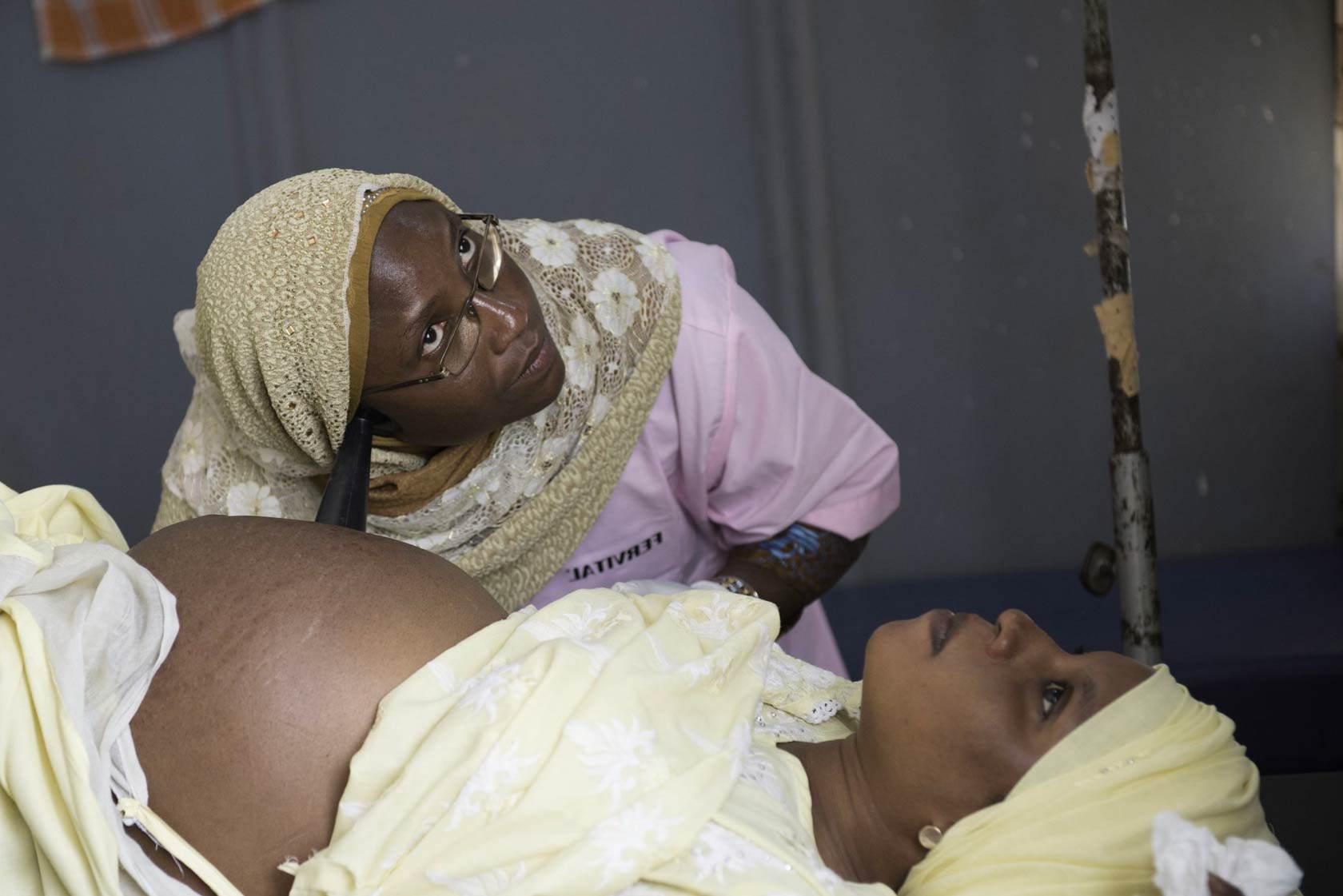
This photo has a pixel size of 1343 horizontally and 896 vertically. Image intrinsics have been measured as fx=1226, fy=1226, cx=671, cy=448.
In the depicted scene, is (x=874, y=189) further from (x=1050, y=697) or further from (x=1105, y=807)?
(x=1105, y=807)

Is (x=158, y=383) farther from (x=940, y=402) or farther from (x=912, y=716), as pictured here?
(x=912, y=716)

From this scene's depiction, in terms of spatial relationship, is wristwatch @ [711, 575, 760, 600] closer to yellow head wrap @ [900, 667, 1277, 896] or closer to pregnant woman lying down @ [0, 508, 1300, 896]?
pregnant woman lying down @ [0, 508, 1300, 896]

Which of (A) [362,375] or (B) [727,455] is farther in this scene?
(B) [727,455]

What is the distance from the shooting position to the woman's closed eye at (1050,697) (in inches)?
44.8

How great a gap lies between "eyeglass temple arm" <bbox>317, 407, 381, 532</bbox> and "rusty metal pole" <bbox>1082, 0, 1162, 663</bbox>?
3.47 ft

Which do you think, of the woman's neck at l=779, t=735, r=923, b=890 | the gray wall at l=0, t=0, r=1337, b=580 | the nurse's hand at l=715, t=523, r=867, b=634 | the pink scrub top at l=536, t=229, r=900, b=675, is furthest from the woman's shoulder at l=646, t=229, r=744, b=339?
the gray wall at l=0, t=0, r=1337, b=580

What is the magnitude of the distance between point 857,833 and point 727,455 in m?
0.78

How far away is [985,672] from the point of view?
116cm

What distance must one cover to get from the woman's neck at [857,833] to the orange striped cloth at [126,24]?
2.91 metres

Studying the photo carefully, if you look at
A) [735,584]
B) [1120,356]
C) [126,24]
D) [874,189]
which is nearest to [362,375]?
[735,584]

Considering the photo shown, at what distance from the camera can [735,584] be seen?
1.69m

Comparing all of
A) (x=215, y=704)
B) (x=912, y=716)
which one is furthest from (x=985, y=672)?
(x=215, y=704)

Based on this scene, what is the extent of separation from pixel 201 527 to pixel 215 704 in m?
0.22

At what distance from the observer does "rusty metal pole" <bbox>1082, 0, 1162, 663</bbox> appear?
1.79 metres
